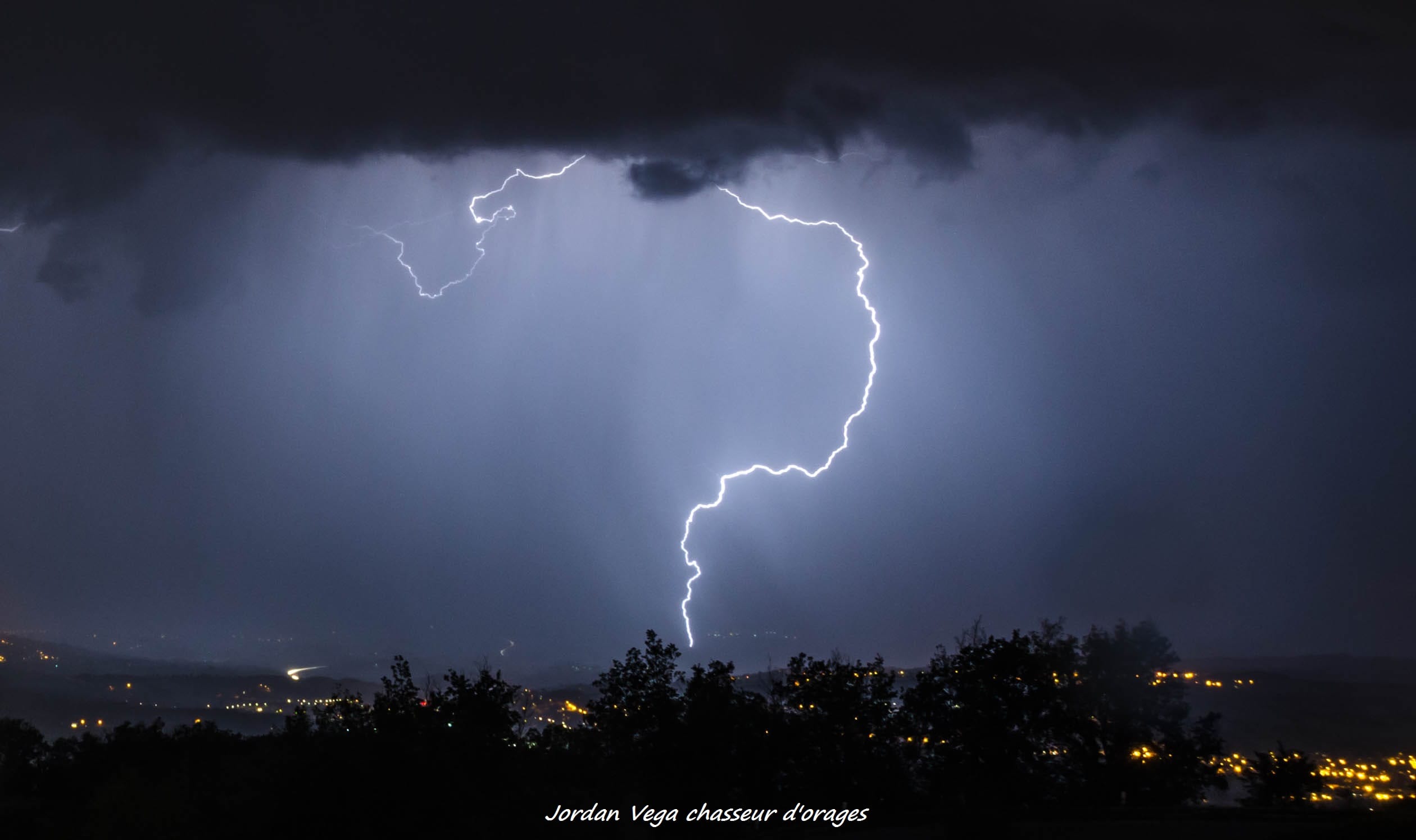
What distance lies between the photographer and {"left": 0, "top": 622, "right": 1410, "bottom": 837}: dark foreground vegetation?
456 inches

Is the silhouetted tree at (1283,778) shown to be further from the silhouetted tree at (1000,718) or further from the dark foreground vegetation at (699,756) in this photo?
the silhouetted tree at (1000,718)

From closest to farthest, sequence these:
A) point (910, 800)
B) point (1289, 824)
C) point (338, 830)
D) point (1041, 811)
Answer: point (338, 830)
point (1289, 824)
point (1041, 811)
point (910, 800)

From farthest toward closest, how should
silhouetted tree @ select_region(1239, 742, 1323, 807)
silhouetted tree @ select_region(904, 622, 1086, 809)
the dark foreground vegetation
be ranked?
silhouetted tree @ select_region(1239, 742, 1323, 807) → silhouetted tree @ select_region(904, 622, 1086, 809) → the dark foreground vegetation

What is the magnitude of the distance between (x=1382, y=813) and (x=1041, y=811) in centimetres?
528

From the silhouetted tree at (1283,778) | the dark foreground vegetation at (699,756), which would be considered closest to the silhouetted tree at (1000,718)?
the dark foreground vegetation at (699,756)

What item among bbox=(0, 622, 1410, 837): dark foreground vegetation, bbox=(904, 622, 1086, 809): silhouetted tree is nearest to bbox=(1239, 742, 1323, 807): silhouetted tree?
bbox=(0, 622, 1410, 837): dark foreground vegetation

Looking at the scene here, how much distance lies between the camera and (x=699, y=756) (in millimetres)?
18875

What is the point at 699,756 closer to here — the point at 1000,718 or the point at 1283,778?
the point at 1000,718

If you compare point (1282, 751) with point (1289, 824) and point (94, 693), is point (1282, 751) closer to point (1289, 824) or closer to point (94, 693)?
point (1289, 824)

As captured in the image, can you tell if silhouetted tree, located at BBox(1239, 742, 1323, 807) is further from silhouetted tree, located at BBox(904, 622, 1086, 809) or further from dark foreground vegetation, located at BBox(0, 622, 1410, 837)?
silhouetted tree, located at BBox(904, 622, 1086, 809)

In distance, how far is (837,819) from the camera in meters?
15.4

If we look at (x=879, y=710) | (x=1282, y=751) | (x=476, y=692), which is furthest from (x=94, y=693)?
(x=1282, y=751)

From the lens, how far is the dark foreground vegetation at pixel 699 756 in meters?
11.6

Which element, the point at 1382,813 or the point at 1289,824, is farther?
the point at 1289,824
